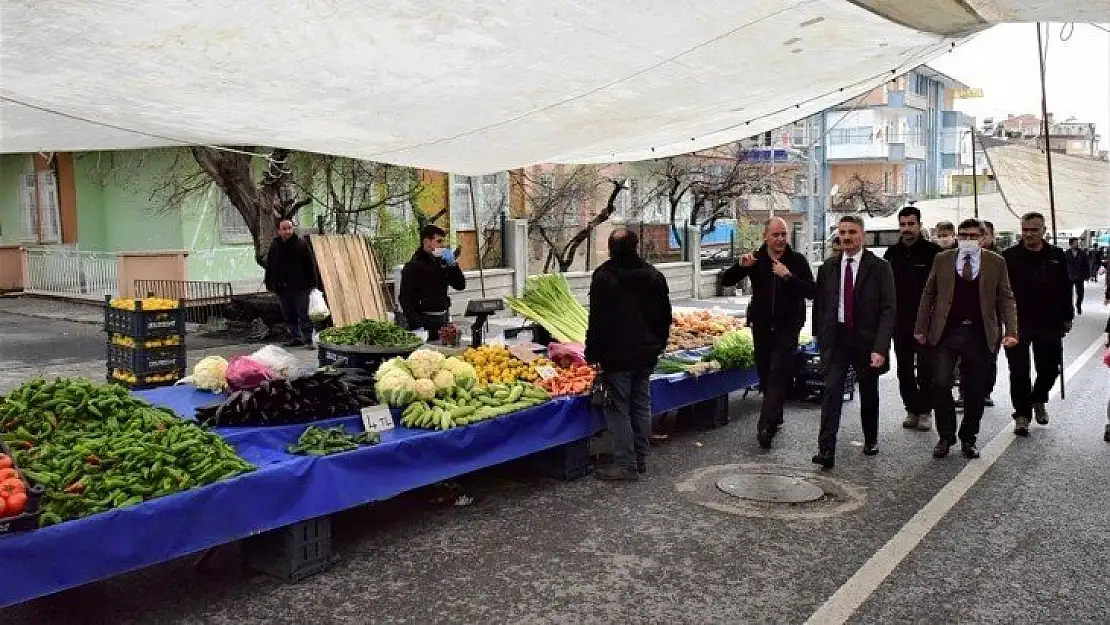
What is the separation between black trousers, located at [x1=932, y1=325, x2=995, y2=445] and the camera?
7160mm

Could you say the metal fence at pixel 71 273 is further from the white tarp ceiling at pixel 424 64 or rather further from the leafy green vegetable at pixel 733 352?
the leafy green vegetable at pixel 733 352

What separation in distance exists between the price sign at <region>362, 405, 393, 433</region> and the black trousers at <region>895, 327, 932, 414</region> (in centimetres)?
512

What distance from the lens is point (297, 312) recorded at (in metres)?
13.2

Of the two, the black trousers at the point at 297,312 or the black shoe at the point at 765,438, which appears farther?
the black trousers at the point at 297,312

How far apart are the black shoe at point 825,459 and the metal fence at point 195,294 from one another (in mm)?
12470

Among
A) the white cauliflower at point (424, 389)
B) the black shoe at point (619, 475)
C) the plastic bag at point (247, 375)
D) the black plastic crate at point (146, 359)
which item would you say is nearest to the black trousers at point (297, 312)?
the black plastic crate at point (146, 359)

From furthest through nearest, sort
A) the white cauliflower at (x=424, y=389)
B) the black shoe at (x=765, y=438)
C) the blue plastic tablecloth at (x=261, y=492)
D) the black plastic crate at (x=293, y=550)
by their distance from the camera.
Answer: the black shoe at (x=765, y=438)
the white cauliflower at (x=424, y=389)
the black plastic crate at (x=293, y=550)
the blue plastic tablecloth at (x=261, y=492)

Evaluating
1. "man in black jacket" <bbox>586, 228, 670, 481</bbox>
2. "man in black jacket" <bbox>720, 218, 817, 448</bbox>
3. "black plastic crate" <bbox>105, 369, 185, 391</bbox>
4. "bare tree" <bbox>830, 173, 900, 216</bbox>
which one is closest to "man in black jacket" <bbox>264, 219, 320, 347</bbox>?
"black plastic crate" <bbox>105, 369, 185, 391</bbox>

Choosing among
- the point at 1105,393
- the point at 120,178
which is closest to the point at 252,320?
the point at 120,178

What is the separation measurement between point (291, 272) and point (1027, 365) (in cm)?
965

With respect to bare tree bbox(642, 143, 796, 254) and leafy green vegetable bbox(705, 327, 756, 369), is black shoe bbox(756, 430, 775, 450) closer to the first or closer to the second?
leafy green vegetable bbox(705, 327, 756, 369)

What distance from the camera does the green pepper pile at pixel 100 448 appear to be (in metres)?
3.86

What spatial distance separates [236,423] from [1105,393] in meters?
10.2

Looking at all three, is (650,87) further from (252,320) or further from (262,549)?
(252,320)
